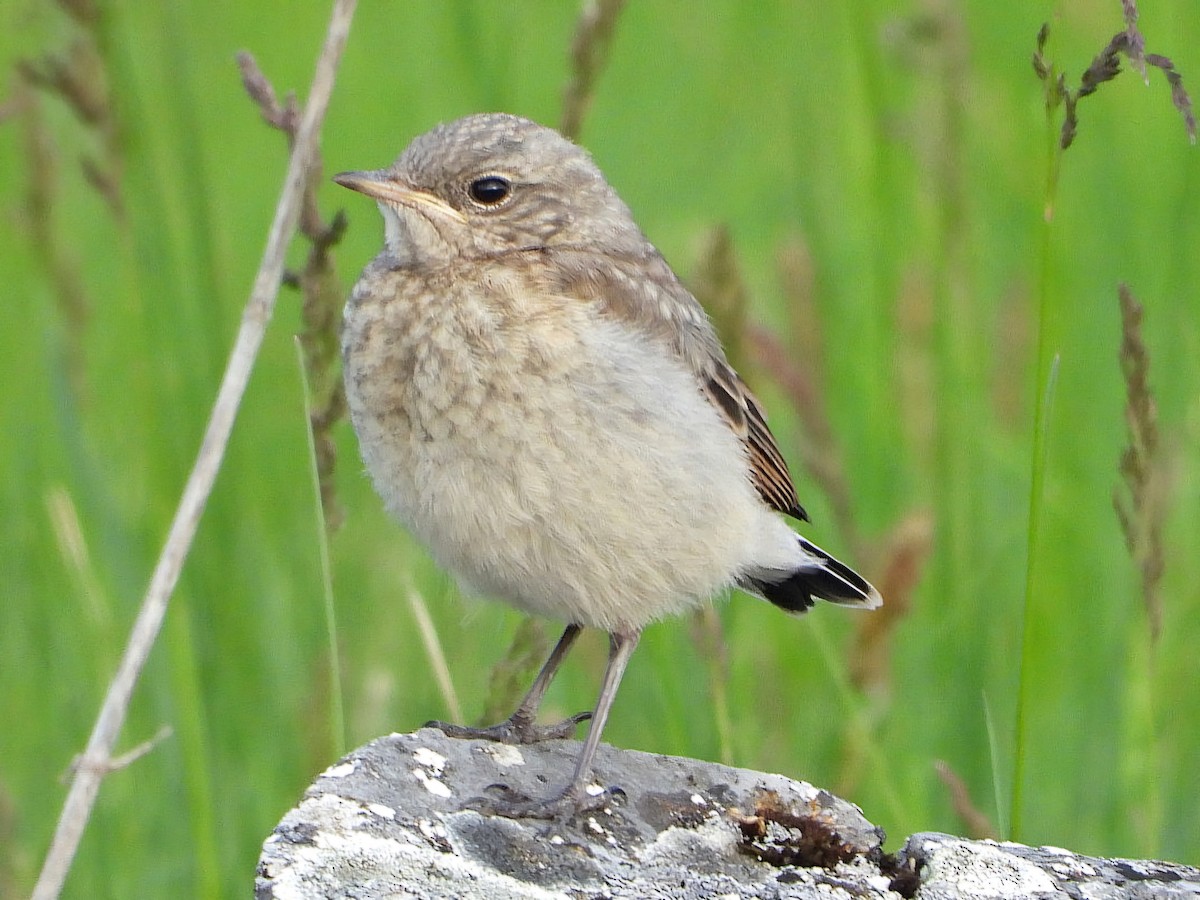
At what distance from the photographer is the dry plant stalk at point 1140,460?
3805mm

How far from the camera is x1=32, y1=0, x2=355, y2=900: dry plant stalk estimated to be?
3.63 m

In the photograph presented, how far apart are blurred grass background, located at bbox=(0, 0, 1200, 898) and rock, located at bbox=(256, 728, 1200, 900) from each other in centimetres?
40

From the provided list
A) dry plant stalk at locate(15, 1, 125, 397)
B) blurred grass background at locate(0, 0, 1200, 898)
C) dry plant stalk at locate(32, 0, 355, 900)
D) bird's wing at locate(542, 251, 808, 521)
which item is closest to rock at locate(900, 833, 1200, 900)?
blurred grass background at locate(0, 0, 1200, 898)

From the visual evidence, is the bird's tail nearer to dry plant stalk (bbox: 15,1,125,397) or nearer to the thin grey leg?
the thin grey leg

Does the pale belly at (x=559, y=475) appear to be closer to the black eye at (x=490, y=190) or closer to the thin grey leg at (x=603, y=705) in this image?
the thin grey leg at (x=603, y=705)

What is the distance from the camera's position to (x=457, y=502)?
4.44m

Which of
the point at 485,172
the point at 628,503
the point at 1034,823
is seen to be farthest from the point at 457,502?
the point at 1034,823

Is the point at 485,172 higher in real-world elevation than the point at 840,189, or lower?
lower

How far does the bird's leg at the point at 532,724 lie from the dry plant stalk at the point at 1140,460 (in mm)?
1632

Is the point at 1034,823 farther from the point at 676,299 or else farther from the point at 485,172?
the point at 485,172

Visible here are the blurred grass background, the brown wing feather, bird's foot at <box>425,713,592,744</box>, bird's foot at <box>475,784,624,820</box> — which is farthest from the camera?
the brown wing feather

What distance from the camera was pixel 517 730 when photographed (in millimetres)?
4914

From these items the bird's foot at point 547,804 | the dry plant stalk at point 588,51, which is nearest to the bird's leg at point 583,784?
the bird's foot at point 547,804

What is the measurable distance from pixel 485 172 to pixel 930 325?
2.14 metres
